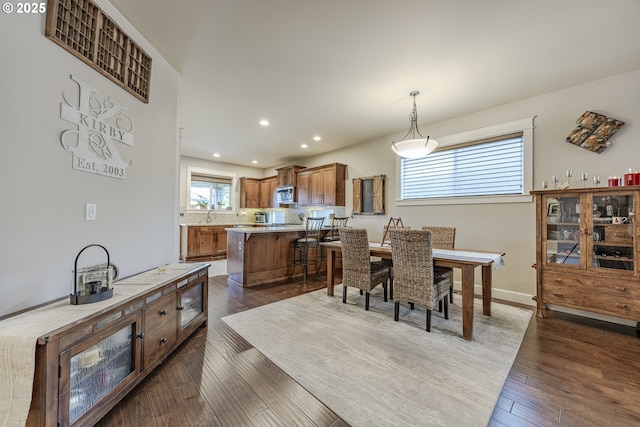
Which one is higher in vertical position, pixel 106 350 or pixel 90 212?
pixel 90 212

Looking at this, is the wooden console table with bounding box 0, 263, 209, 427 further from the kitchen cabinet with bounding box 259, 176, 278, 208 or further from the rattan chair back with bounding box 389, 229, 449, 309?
the kitchen cabinet with bounding box 259, 176, 278, 208

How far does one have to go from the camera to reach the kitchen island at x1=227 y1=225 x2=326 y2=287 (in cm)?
405

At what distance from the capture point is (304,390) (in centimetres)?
164

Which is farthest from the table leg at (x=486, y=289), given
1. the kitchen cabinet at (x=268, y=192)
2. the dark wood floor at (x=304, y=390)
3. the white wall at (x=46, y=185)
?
the kitchen cabinet at (x=268, y=192)

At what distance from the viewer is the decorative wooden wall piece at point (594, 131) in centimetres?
274

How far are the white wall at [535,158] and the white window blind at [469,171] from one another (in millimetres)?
208

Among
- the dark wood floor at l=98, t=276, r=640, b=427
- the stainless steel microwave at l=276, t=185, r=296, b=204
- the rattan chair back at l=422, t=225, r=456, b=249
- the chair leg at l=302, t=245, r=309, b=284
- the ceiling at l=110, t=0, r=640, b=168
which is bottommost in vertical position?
the dark wood floor at l=98, t=276, r=640, b=427

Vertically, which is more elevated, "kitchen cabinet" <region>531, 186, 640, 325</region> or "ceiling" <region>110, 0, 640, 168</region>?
"ceiling" <region>110, 0, 640, 168</region>

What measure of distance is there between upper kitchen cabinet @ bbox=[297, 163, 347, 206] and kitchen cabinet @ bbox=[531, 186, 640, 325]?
336 centimetres

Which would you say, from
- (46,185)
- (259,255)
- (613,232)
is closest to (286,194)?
(259,255)

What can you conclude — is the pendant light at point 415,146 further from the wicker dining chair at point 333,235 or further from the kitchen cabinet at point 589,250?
the wicker dining chair at point 333,235

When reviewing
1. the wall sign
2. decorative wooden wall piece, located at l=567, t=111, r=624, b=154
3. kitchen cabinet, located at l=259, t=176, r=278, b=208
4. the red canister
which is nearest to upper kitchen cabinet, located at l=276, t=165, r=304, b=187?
kitchen cabinet, located at l=259, t=176, r=278, b=208

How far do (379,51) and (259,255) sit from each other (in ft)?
10.9

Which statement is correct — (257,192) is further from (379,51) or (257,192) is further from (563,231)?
(563,231)
